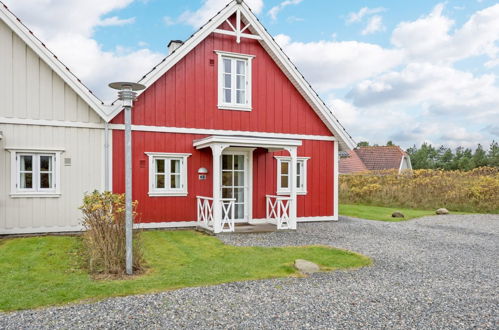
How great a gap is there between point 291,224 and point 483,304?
6.63 metres

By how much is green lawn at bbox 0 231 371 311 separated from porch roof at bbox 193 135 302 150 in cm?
249

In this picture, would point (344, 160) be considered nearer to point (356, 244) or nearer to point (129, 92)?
point (356, 244)

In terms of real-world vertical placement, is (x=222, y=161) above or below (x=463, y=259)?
above

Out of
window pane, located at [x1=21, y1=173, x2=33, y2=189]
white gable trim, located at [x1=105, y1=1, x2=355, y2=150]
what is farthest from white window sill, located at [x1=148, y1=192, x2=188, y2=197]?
window pane, located at [x1=21, y1=173, x2=33, y2=189]

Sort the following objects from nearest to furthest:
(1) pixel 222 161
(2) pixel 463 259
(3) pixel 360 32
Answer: (2) pixel 463 259
(3) pixel 360 32
(1) pixel 222 161

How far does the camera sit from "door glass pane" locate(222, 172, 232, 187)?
12414mm

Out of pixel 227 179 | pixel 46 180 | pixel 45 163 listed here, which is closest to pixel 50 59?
pixel 45 163

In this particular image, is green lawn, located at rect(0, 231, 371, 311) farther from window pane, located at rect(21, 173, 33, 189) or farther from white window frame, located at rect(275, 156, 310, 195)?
white window frame, located at rect(275, 156, 310, 195)

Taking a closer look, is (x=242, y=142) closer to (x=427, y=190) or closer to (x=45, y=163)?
(x=45, y=163)

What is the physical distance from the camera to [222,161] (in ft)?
40.7

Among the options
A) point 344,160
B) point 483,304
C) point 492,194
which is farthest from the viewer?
point 344,160

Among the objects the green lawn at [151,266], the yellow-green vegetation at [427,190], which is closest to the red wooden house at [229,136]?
the green lawn at [151,266]

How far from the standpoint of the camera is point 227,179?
490 inches

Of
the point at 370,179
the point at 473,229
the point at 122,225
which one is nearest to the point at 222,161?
the point at 122,225
